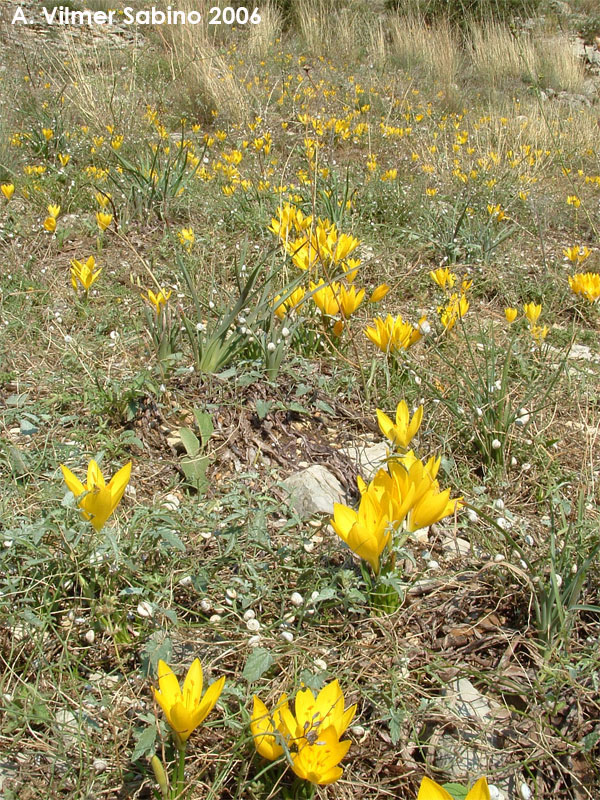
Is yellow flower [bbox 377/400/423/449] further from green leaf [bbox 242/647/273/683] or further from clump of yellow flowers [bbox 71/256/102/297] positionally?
clump of yellow flowers [bbox 71/256/102/297]

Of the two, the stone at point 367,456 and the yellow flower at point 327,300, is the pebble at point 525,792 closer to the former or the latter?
the stone at point 367,456

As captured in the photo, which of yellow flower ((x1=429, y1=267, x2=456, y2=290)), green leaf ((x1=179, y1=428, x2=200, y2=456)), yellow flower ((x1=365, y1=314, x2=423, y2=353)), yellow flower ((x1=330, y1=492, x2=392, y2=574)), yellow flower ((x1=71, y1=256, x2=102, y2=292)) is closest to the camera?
yellow flower ((x1=330, y1=492, x2=392, y2=574))

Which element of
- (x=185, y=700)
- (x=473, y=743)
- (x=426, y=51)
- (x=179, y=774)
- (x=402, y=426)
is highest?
(x=426, y=51)

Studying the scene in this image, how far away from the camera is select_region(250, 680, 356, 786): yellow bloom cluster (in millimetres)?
1068

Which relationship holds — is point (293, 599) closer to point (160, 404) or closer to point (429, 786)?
point (429, 786)

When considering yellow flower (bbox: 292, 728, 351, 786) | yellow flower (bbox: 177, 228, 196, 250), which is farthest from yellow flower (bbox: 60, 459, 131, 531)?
yellow flower (bbox: 177, 228, 196, 250)

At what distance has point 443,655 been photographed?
1421 mm

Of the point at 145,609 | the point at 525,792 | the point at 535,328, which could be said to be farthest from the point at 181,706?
the point at 535,328

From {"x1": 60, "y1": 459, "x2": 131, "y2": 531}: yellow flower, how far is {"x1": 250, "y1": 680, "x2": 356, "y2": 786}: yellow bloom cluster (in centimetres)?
54

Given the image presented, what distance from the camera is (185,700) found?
44.6 inches

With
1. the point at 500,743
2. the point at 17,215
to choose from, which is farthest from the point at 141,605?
the point at 17,215

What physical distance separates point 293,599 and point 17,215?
10.9ft

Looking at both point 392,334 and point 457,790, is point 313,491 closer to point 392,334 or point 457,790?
point 392,334

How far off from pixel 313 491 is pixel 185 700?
0.79m
